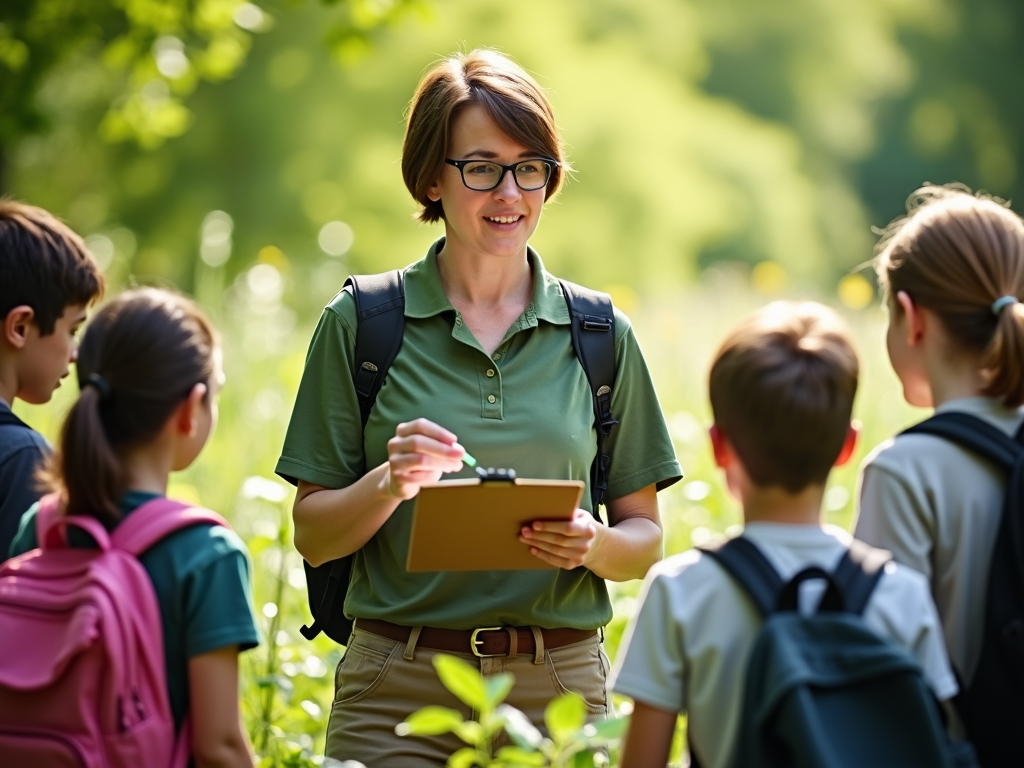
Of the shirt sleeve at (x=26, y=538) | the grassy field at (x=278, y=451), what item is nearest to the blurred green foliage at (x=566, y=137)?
the grassy field at (x=278, y=451)

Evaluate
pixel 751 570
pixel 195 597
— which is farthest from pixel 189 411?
pixel 751 570

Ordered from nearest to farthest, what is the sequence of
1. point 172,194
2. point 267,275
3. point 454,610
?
1. point 454,610
2. point 267,275
3. point 172,194

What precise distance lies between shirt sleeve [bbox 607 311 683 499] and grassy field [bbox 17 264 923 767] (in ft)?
3.25

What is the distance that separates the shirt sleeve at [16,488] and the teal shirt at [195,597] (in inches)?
19.0

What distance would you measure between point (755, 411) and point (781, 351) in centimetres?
11

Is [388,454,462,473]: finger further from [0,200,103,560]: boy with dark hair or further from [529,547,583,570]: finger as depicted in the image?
[0,200,103,560]: boy with dark hair

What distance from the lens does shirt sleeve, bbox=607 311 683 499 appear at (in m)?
3.09

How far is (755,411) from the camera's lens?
83.8 inches

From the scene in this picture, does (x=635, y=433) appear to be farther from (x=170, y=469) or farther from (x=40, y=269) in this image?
(x=40, y=269)

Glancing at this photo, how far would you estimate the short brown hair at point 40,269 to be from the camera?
2.84 m

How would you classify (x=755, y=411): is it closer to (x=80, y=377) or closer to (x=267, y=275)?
(x=80, y=377)

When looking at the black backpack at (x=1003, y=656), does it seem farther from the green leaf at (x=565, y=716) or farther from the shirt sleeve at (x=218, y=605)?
the shirt sleeve at (x=218, y=605)

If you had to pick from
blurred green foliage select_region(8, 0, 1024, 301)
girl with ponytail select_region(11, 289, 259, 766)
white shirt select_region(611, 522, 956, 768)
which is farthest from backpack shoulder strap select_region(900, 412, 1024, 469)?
blurred green foliage select_region(8, 0, 1024, 301)

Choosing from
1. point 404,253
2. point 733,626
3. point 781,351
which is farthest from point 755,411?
point 404,253
